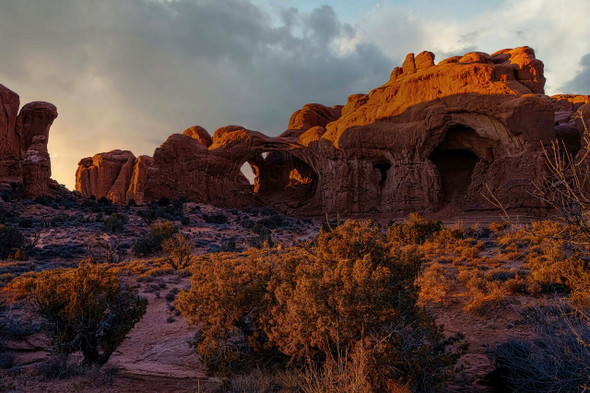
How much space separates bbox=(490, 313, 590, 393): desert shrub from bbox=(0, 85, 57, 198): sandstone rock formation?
33948 mm

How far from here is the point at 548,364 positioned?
4551mm

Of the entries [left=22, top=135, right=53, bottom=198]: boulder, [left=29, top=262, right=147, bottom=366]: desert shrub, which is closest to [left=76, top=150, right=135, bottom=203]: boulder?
[left=22, top=135, right=53, bottom=198]: boulder

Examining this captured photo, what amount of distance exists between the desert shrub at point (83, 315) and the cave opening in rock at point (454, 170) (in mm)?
31591

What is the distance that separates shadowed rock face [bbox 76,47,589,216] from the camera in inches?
1123

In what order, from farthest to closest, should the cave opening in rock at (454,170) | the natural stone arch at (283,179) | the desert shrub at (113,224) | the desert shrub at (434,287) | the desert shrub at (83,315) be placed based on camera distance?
the natural stone arch at (283,179), the cave opening in rock at (454,170), the desert shrub at (113,224), the desert shrub at (434,287), the desert shrub at (83,315)

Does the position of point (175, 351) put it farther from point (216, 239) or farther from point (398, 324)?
point (216, 239)

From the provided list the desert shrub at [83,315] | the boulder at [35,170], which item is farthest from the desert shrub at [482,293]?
the boulder at [35,170]

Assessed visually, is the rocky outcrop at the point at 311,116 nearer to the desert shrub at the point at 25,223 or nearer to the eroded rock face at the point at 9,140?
the eroded rock face at the point at 9,140

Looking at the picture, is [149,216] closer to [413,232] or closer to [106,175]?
[413,232]

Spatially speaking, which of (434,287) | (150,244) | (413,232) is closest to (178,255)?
(150,244)

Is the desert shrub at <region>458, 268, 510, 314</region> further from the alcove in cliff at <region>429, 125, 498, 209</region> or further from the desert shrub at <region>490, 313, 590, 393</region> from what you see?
the alcove in cliff at <region>429, 125, 498, 209</region>

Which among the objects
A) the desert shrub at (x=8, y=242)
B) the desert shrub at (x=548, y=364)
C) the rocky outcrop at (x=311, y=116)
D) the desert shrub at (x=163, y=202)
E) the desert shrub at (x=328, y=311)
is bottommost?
the desert shrub at (x=548, y=364)

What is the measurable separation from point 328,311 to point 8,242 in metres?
18.9

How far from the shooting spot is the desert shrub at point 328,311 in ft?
14.6
